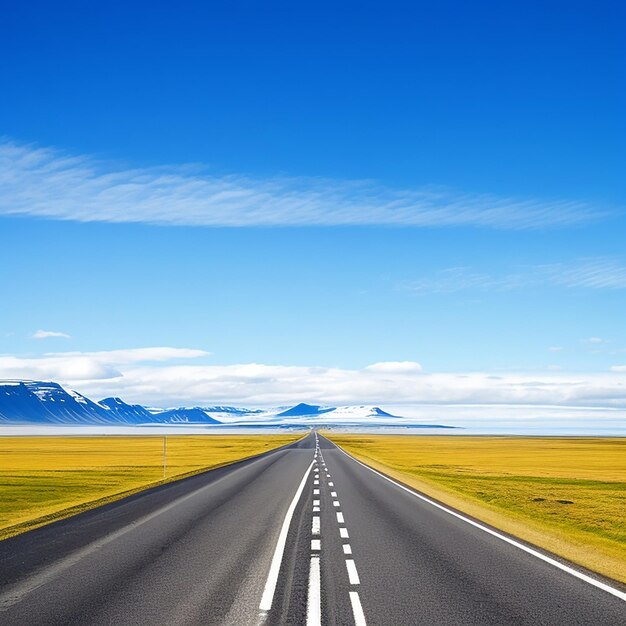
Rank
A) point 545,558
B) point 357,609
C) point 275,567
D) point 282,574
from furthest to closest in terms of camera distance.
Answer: point 545,558 → point 275,567 → point 282,574 → point 357,609

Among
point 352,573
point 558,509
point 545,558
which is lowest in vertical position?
point 558,509

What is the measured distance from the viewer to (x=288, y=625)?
24.0 feet

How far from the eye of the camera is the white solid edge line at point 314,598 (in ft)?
24.8

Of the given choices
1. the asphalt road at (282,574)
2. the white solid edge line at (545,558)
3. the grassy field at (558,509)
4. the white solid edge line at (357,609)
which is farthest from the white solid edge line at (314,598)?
the grassy field at (558,509)

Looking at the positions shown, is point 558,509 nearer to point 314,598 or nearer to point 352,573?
point 352,573

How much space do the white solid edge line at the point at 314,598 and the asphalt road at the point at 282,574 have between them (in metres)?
0.01

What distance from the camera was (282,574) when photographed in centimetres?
998

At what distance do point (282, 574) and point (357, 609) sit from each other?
89.1 inches

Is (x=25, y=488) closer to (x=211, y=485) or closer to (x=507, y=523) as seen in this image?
(x=211, y=485)

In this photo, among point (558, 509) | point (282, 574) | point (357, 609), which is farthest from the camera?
point (558, 509)

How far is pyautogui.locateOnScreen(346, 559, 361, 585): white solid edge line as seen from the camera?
9508 millimetres

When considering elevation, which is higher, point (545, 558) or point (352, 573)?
point (352, 573)

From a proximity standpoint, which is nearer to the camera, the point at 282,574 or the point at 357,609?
the point at 357,609

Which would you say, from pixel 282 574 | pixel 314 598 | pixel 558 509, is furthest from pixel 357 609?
pixel 558 509
